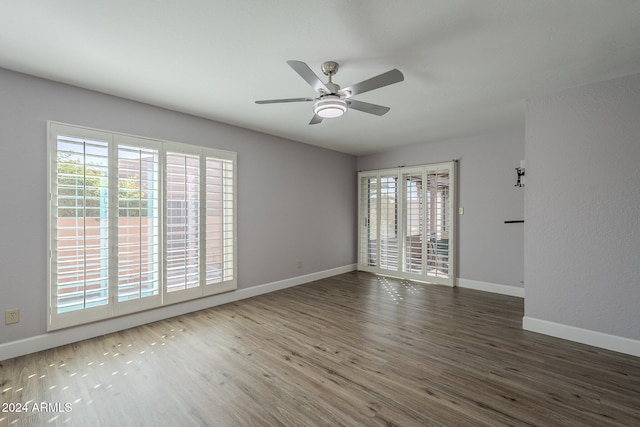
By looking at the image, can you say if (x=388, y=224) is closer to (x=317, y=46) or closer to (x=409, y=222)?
(x=409, y=222)

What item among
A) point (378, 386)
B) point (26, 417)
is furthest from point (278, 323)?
point (26, 417)

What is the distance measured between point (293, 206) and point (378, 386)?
328 centimetres

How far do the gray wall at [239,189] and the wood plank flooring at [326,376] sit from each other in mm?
836

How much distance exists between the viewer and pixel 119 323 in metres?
3.04

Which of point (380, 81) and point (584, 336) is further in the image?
point (584, 336)

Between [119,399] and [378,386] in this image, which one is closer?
[119,399]

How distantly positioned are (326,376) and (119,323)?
2375mm

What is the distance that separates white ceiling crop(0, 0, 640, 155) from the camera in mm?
1731

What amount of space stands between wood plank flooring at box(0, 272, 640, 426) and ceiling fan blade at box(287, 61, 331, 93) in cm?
221

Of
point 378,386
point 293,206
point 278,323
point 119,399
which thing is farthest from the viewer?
point 293,206

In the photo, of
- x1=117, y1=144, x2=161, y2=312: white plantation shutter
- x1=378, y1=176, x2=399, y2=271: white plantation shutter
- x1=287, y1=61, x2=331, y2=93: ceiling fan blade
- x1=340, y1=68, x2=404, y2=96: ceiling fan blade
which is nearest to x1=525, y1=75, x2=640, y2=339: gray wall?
x1=340, y1=68, x2=404, y2=96: ceiling fan blade

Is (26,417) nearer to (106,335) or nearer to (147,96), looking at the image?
(106,335)

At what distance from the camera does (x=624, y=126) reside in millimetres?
2555

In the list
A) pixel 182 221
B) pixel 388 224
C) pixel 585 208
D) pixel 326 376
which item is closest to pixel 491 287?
pixel 388 224
